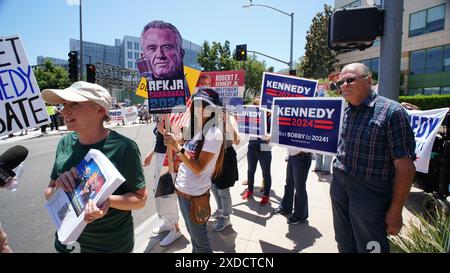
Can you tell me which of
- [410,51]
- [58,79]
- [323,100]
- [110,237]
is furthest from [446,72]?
[58,79]

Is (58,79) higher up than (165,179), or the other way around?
(58,79)

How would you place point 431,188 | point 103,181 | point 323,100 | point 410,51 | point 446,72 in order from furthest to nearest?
point 410,51
point 446,72
point 431,188
point 323,100
point 103,181

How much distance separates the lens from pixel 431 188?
13.7ft

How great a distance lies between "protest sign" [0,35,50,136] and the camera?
199cm

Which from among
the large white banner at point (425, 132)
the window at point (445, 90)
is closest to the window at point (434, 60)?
the window at point (445, 90)

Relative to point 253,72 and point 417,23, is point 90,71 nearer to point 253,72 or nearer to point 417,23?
point 417,23

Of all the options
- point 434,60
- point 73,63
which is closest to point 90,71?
point 73,63

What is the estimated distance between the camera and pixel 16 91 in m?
2.03

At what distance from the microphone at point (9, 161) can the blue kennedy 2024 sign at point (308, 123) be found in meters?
2.78

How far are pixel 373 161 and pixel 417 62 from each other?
36856 mm

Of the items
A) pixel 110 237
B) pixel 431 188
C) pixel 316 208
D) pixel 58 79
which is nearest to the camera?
pixel 110 237

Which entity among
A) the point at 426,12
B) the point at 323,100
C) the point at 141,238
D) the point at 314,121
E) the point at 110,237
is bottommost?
the point at 141,238
